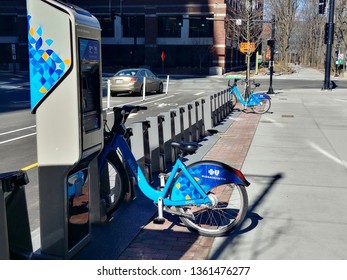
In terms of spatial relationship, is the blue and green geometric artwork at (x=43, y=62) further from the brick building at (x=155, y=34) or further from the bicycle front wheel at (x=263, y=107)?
the brick building at (x=155, y=34)

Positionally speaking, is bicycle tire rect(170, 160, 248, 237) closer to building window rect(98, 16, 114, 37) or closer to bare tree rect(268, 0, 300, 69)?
bare tree rect(268, 0, 300, 69)

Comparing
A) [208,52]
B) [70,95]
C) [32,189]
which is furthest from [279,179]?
[208,52]

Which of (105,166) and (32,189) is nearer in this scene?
(105,166)

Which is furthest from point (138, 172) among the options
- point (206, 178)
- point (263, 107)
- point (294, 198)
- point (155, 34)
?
point (155, 34)

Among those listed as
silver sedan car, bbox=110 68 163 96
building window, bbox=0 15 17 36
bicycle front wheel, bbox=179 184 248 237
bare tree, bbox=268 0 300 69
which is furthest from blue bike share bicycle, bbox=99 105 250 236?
building window, bbox=0 15 17 36

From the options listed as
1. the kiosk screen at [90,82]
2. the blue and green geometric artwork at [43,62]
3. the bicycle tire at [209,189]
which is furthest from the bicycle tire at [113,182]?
the blue and green geometric artwork at [43,62]

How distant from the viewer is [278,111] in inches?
667

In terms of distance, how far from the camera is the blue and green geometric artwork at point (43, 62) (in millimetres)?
3549

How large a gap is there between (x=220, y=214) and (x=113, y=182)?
1331 millimetres

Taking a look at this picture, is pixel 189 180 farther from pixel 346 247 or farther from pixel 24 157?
pixel 24 157

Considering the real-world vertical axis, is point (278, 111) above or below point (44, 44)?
below

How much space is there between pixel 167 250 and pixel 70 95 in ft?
5.95

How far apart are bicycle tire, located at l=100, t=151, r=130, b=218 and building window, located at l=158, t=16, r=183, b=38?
2117 inches

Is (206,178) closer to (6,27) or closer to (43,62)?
(43,62)
